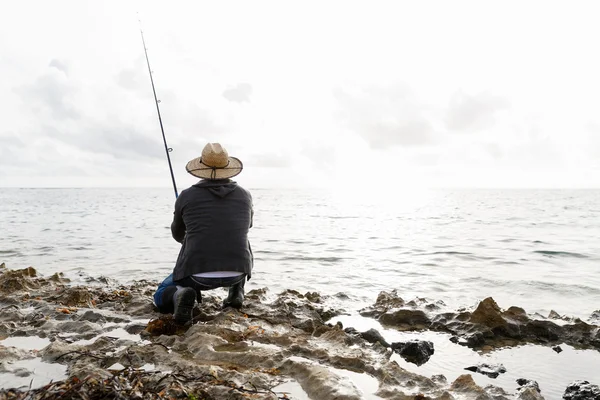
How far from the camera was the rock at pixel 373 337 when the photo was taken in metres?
4.73

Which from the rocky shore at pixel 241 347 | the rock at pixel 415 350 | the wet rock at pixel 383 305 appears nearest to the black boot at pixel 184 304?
the rocky shore at pixel 241 347

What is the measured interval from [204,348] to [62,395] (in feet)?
5.26

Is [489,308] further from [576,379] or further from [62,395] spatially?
[62,395]

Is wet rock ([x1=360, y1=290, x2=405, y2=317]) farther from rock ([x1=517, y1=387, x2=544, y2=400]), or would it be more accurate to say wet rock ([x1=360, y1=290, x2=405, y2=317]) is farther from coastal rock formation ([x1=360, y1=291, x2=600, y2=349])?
rock ([x1=517, y1=387, x2=544, y2=400])

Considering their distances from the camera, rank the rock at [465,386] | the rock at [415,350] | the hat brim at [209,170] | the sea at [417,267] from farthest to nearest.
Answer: the hat brim at [209,170], the sea at [417,267], the rock at [415,350], the rock at [465,386]

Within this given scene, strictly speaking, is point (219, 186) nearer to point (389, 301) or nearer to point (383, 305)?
point (383, 305)

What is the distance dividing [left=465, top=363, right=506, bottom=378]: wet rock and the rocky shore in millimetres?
30

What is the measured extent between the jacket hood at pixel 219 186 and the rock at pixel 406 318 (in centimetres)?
272

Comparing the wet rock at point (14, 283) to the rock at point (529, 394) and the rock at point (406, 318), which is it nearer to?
the rock at point (406, 318)

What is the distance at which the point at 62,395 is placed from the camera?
2.53 m

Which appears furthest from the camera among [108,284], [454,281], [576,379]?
[454,281]

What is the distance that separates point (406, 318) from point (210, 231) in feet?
9.40

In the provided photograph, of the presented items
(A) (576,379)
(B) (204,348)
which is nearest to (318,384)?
(B) (204,348)

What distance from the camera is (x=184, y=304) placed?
4832mm
